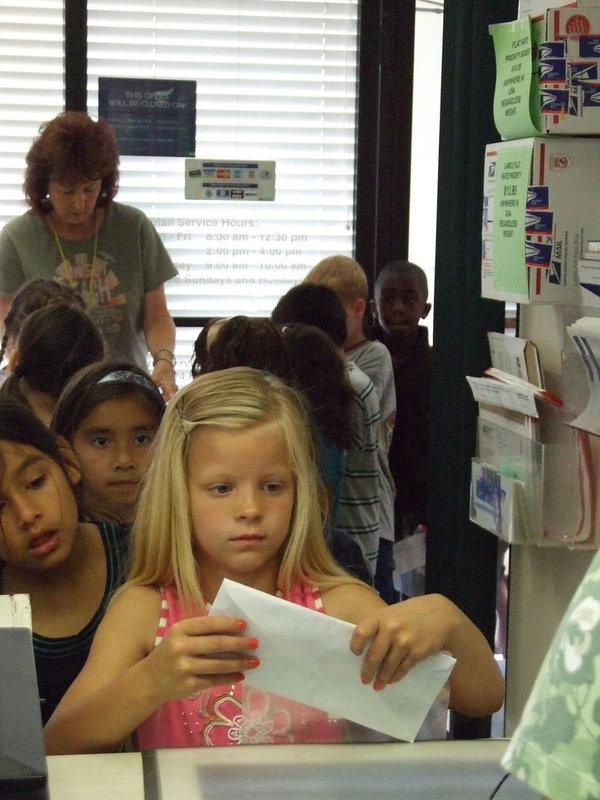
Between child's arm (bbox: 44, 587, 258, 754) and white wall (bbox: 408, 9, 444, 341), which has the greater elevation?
white wall (bbox: 408, 9, 444, 341)

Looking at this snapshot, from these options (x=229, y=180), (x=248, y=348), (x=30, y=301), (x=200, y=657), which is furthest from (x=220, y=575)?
(x=229, y=180)

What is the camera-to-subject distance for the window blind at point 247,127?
11.7ft

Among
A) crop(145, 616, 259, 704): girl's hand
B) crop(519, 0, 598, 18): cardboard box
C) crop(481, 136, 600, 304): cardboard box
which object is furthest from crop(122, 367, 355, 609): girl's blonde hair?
crop(519, 0, 598, 18): cardboard box

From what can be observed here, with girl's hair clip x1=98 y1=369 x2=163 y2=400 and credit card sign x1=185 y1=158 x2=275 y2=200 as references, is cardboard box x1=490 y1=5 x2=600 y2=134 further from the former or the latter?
credit card sign x1=185 y1=158 x2=275 y2=200

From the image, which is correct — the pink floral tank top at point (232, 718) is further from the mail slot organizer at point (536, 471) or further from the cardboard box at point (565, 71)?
the cardboard box at point (565, 71)

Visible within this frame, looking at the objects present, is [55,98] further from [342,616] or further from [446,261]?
[342,616]

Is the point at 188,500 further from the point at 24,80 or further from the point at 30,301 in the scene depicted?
the point at 24,80

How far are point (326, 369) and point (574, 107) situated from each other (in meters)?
0.92

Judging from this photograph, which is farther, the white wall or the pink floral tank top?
the white wall

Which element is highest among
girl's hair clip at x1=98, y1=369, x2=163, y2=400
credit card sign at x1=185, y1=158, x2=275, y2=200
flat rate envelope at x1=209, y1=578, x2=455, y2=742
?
credit card sign at x1=185, y1=158, x2=275, y2=200

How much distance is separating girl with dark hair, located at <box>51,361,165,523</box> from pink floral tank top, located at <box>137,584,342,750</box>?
64 centimetres

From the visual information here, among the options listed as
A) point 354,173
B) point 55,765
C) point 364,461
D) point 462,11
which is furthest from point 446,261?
point 354,173

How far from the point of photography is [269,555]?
1422 millimetres

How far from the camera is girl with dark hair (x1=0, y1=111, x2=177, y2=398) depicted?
306cm
